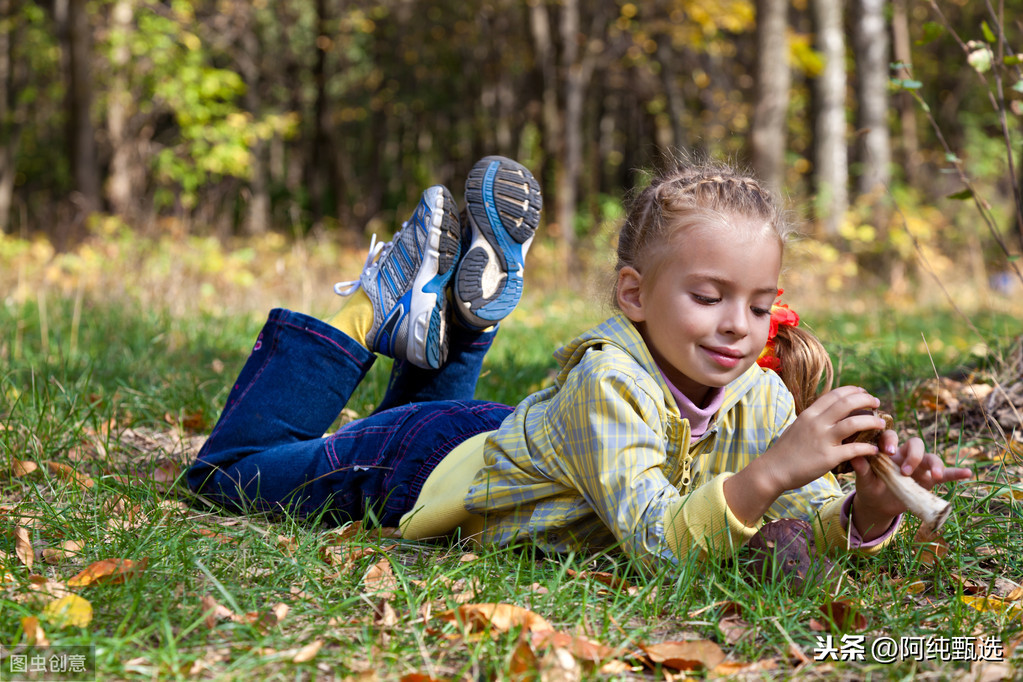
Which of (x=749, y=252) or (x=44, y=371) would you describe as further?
(x=44, y=371)

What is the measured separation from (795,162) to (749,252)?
585 inches

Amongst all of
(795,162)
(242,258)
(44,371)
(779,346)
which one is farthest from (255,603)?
(795,162)

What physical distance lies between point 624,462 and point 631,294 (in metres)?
0.42

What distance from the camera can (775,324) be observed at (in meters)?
2.25

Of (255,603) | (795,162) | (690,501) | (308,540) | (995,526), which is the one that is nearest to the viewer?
(255,603)

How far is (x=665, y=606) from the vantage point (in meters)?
1.86

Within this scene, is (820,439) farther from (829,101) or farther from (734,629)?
(829,101)

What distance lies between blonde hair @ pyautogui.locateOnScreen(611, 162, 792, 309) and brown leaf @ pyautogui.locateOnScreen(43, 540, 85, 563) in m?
1.35

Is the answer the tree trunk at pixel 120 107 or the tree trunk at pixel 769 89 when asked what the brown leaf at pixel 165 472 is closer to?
the tree trunk at pixel 769 89

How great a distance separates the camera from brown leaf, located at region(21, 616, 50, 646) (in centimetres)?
157

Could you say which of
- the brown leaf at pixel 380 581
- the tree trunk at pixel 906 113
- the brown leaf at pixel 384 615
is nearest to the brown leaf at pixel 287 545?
the brown leaf at pixel 380 581

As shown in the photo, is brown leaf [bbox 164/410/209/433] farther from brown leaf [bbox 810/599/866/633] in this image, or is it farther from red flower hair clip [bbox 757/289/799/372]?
brown leaf [bbox 810/599/866/633]

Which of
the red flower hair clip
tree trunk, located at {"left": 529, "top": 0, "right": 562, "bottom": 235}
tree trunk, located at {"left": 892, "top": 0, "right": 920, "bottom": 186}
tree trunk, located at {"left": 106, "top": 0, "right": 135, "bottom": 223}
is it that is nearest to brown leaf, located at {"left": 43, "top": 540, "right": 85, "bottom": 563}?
the red flower hair clip

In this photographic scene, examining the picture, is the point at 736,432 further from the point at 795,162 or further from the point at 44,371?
the point at 795,162
